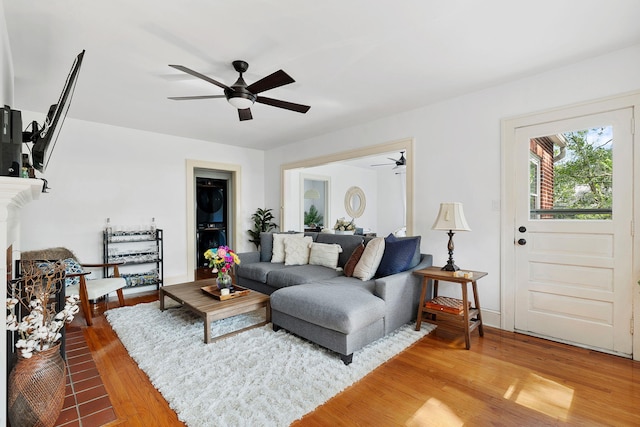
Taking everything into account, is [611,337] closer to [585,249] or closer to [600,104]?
[585,249]

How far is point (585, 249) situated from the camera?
2668 mm

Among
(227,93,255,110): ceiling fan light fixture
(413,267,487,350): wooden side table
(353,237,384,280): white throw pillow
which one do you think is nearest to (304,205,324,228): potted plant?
(353,237,384,280): white throw pillow

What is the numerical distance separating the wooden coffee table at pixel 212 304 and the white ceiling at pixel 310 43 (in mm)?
2123

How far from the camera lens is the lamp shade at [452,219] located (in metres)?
2.99

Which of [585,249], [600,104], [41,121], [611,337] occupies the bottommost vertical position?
[611,337]

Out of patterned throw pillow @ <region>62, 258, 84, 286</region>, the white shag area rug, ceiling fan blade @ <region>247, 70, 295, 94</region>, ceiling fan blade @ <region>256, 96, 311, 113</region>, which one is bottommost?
the white shag area rug

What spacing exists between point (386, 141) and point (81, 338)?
13.1 feet

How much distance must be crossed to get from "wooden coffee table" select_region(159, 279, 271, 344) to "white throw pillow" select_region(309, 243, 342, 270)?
1.10m

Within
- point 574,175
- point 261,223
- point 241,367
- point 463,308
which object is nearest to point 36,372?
point 241,367

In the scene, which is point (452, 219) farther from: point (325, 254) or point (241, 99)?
point (241, 99)

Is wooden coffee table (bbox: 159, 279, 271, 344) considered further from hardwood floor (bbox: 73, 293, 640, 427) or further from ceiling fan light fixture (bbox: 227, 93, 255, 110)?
ceiling fan light fixture (bbox: 227, 93, 255, 110)

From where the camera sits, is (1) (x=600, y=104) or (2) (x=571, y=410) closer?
(2) (x=571, y=410)

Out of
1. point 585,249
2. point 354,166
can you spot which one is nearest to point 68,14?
point 585,249

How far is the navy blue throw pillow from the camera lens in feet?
10.4
